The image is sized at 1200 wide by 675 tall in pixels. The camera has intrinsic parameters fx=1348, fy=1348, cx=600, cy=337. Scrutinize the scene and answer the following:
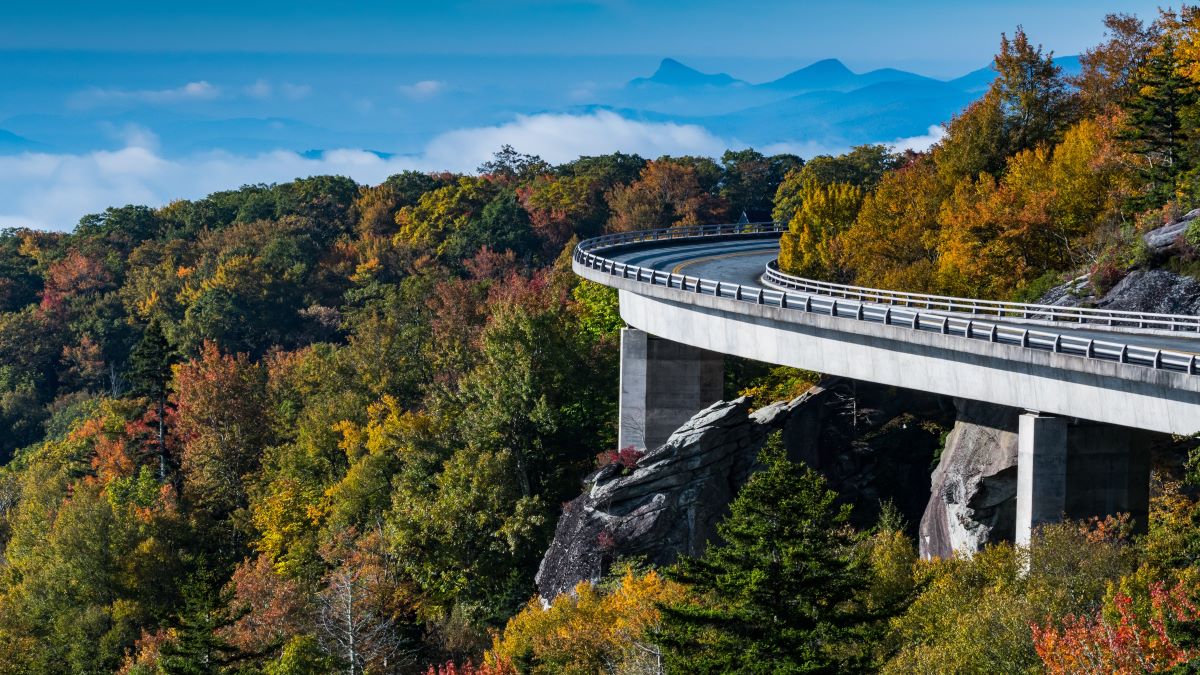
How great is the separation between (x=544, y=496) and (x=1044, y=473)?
24498mm

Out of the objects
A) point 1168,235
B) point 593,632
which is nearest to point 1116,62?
point 1168,235

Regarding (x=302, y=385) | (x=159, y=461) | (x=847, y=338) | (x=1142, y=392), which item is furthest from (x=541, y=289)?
(x=1142, y=392)

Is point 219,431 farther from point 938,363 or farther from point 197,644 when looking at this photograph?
point 938,363

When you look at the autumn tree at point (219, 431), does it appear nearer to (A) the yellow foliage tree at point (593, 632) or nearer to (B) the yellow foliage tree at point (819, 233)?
(B) the yellow foliage tree at point (819, 233)

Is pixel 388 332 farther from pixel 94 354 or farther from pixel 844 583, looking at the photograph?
pixel 844 583

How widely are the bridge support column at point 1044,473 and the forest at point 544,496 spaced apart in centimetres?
146

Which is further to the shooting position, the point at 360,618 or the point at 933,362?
the point at 360,618

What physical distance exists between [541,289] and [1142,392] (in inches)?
2171

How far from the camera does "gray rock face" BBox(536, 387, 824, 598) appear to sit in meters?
47.6

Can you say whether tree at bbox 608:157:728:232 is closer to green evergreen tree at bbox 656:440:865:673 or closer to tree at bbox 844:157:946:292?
tree at bbox 844:157:946:292

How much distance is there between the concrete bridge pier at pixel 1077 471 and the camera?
1436 inches

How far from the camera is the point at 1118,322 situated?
4200cm

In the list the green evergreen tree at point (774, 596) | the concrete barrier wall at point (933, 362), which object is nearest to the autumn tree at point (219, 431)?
the concrete barrier wall at point (933, 362)

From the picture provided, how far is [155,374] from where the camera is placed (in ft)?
246
